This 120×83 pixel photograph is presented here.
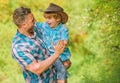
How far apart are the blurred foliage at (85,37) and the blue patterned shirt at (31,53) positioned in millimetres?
2163

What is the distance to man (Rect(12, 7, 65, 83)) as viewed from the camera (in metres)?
4.07

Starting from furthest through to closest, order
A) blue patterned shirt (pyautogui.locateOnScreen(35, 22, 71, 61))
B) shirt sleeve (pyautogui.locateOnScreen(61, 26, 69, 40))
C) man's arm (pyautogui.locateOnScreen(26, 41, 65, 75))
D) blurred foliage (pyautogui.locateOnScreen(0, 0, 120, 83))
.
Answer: blurred foliage (pyautogui.locateOnScreen(0, 0, 120, 83))
blue patterned shirt (pyautogui.locateOnScreen(35, 22, 71, 61))
shirt sleeve (pyautogui.locateOnScreen(61, 26, 69, 40))
man's arm (pyautogui.locateOnScreen(26, 41, 65, 75))

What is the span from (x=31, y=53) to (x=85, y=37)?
8.11 feet

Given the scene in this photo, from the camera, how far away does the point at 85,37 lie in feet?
21.4

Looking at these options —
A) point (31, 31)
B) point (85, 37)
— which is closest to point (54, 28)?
point (31, 31)

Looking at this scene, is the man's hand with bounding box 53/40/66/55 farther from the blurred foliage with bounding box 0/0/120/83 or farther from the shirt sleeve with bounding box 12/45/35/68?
the blurred foliage with bounding box 0/0/120/83

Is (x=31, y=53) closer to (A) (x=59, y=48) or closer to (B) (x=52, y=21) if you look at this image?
(A) (x=59, y=48)

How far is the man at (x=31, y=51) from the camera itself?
4.07m

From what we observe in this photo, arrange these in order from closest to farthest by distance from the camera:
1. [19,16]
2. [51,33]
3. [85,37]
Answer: [19,16]
[51,33]
[85,37]

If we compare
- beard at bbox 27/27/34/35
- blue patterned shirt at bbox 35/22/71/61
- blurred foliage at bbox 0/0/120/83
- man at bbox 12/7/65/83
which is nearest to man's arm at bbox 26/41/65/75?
man at bbox 12/7/65/83

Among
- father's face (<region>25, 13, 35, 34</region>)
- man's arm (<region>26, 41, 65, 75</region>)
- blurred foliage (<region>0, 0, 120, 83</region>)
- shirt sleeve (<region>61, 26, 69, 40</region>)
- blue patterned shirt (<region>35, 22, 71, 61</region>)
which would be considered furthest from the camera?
blurred foliage (<region>0, 0, 120, 83</region>)

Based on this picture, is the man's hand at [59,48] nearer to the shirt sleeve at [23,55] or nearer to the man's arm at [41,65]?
the man's arm at [41,65]

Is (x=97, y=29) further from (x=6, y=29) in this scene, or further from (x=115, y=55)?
(x=6, y=29)

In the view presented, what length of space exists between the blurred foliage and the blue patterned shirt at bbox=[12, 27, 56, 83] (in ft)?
7.10
